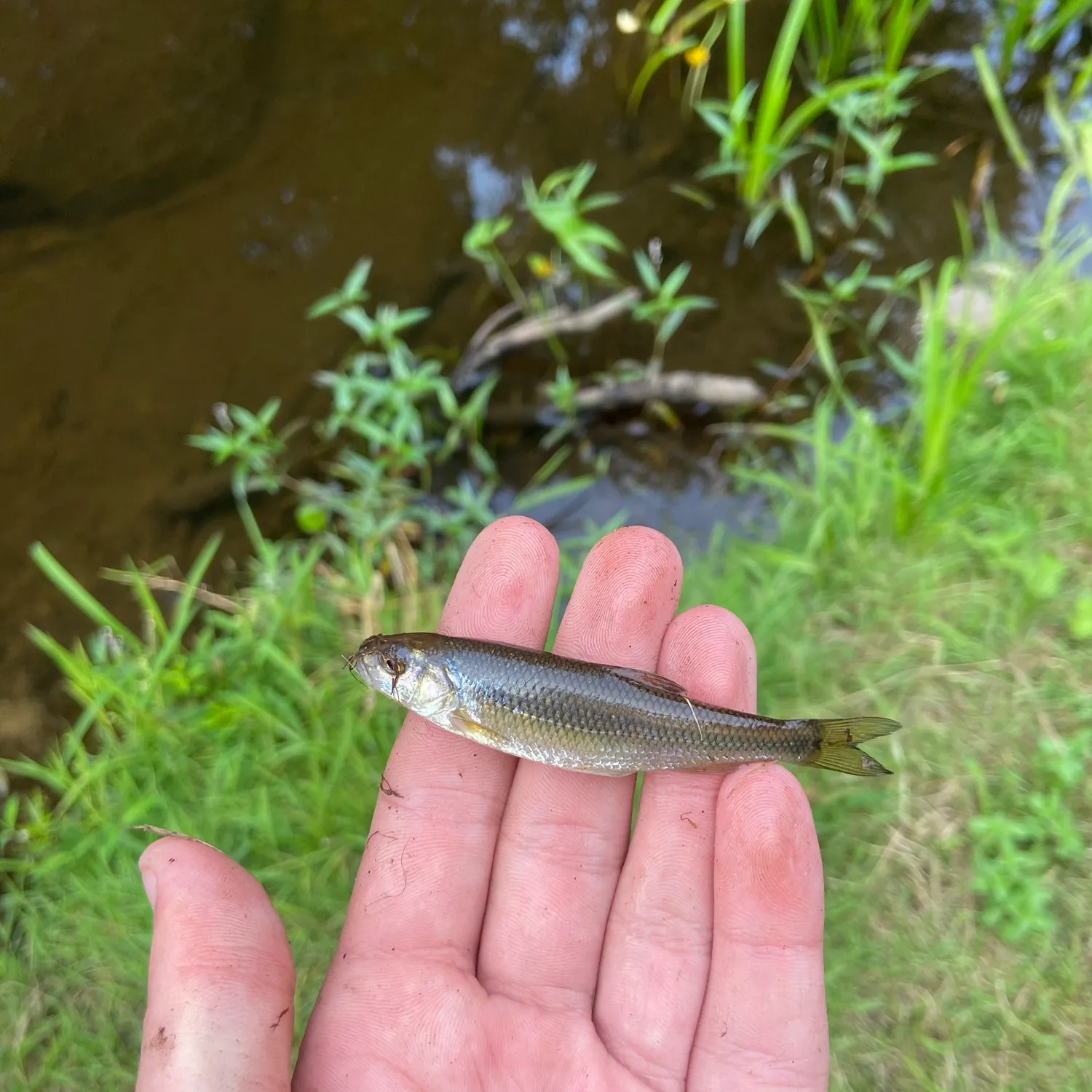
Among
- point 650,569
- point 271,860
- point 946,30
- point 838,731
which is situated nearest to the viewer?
point 838,731

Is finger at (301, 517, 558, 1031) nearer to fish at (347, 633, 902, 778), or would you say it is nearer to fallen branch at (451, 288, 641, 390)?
fish at (347, 633, 902, 778)

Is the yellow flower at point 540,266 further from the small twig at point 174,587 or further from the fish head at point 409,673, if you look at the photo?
the fish head at point 409,673

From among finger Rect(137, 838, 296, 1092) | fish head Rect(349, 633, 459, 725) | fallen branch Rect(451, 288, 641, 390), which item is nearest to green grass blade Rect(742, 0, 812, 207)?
fallen branch Rect(451, 288, 641, 390)

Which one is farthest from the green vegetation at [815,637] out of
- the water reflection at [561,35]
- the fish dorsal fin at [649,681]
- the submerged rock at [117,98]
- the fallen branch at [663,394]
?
the submerged rock at [117,98]

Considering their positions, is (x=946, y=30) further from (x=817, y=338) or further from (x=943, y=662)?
(x=943, y=662)

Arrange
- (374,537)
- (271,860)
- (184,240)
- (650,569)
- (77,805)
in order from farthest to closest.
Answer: (184,240) → (374,537) → (77,805) → (271,860) → (650,569)

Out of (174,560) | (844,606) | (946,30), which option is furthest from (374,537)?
(946,30)

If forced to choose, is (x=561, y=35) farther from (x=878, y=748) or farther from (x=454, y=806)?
(x=454, y=806)
